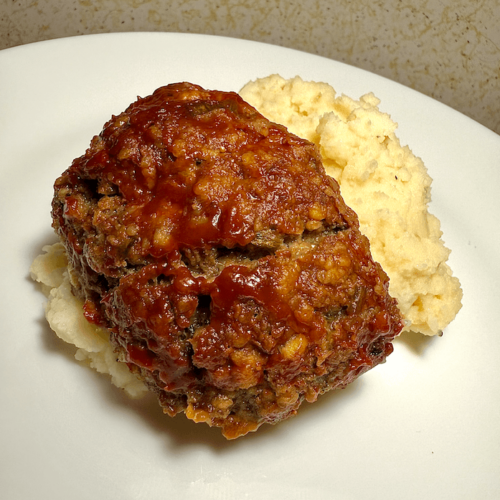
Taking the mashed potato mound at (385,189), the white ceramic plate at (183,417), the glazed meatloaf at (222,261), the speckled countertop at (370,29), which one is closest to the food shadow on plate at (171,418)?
the white ceramic plate at (183,417)

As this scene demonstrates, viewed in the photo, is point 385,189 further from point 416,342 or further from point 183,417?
point 183,417

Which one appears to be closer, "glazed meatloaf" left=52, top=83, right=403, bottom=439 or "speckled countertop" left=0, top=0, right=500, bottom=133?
"glazed meatloaf" left=52, top=83, right=403, bottom=439

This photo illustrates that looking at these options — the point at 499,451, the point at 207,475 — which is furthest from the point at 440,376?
the point at 207,475

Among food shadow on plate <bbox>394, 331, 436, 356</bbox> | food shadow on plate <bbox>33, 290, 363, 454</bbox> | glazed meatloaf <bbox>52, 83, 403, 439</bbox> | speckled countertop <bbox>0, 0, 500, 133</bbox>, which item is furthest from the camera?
speckled countertop <bbox>0, 0, 500, 133</bbox>

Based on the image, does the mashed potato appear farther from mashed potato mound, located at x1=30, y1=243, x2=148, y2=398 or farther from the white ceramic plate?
the white ceramic plate

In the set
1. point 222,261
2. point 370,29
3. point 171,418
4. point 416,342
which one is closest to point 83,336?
point 171,418

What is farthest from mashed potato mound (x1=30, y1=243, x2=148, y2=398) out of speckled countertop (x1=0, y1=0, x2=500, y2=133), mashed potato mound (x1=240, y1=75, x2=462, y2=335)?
speckled countertop (x1=0, y1=0, x2=500, y2=133)

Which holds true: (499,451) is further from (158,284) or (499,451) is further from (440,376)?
(158,284)
